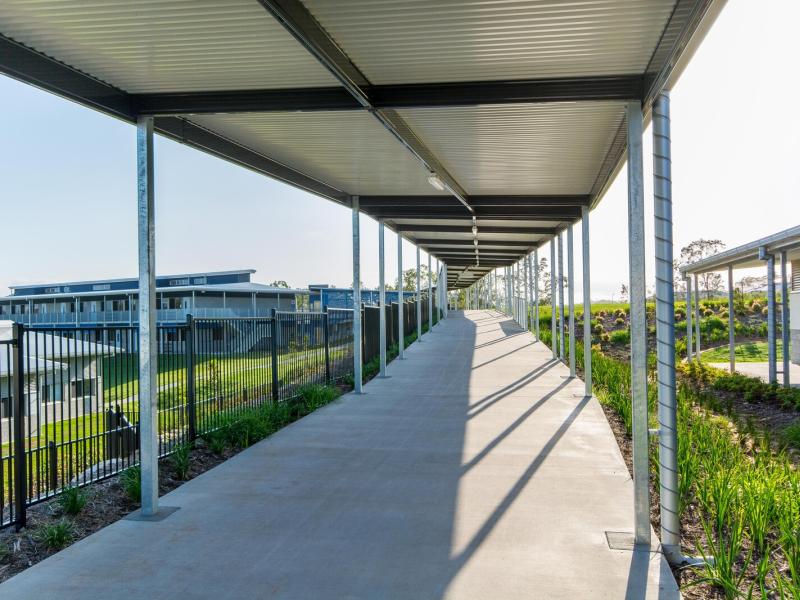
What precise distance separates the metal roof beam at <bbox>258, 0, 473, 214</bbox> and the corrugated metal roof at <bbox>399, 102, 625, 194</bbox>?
144 millimetres

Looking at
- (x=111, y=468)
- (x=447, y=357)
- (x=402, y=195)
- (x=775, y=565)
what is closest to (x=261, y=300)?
(x=447, y=357)

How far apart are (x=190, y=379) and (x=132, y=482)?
1.79 metres

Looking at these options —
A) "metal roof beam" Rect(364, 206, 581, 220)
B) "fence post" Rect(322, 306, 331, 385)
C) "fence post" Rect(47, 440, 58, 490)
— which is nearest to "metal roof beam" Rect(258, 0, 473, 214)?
"fence post" Rect(47, 440, 58, 490)

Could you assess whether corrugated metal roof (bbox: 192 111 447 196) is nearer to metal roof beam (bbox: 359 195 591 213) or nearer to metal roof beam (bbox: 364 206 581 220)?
metal roof beam (bbox: 359 195 591 213)

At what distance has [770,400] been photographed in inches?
444

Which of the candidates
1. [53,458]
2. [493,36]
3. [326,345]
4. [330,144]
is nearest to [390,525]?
Result: [53,458]

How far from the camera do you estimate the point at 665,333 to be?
484cm

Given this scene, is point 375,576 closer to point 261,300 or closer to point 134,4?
point 134,4

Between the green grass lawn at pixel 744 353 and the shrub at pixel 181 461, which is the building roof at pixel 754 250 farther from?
the shrub at pixel 181 461

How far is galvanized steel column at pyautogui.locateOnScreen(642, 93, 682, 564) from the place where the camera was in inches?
189

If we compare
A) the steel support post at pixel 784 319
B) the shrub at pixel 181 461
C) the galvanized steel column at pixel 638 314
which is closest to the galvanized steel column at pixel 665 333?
the galvanized steel column at pixel 638 314

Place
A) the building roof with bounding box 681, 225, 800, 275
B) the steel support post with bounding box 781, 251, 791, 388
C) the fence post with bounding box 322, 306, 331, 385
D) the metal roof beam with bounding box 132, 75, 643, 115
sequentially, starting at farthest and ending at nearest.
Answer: the fence post with bounding box 322, 306, 331, 385 < the building roof with bounding box 681, 225, 800, 275 < the steel support post with bounding box 781, 251, 791, 388 < the metal roof beam with bounding box 132, 75, 643, 115

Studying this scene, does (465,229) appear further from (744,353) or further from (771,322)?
(744,353)

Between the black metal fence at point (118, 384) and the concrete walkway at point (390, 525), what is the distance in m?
0.77
